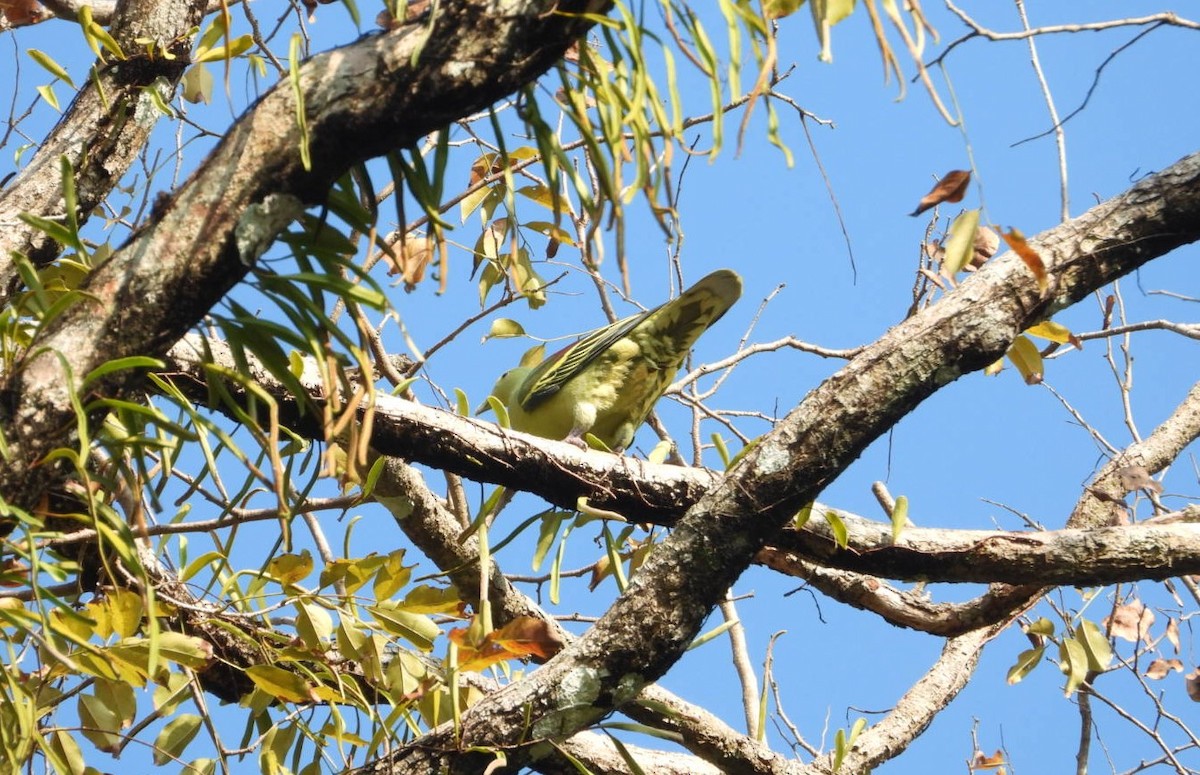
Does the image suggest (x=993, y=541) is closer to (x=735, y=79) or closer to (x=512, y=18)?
(x=735, y=79)

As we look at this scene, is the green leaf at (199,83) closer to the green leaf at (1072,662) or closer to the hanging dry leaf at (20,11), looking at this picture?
the hanging dry leaf at (20,11)

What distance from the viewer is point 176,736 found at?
2266mm

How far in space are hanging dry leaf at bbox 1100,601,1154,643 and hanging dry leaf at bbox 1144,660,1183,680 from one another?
303 mm

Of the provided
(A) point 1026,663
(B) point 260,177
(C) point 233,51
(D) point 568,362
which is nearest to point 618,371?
(D) point 568,362

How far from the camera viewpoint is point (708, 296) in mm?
3568

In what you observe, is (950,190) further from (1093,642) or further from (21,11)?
(21,11)

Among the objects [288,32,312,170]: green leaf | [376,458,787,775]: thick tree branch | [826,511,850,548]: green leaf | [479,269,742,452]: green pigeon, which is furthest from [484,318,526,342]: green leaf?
[288,32,312,170]: green leaf

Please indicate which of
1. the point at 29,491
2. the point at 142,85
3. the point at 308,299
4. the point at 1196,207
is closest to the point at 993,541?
the point at 1196,207

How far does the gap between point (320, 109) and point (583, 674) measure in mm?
1025

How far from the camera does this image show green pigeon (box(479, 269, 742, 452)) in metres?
3.64

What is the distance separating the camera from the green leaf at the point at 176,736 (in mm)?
2244

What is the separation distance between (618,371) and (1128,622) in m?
1.87

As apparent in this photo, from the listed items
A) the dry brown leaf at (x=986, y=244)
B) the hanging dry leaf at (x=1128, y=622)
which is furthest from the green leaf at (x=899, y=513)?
the hanging dry leaf at (x=1128, y=622)

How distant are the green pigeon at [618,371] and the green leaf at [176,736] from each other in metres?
1.55
